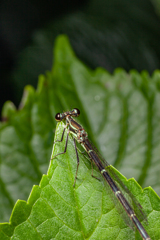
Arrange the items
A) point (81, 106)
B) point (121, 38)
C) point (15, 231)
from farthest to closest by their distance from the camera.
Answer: point (121, 38), point (81, 106), point (15, 231)

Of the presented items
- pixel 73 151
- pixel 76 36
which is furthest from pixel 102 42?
pixel 73 151

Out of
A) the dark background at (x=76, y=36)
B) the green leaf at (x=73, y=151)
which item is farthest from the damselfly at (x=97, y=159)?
the dark background at (x=76, y=36)

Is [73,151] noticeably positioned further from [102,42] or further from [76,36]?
[76,36]

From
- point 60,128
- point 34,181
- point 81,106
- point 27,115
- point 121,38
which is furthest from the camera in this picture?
point 121,38

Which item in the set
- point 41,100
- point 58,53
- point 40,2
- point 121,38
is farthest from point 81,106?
point 40,2

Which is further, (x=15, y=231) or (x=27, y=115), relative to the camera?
(x=27, y=115)

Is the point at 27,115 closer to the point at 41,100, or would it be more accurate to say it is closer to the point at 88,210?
the point at 41,100

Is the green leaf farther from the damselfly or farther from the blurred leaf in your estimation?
the blurred leaf
